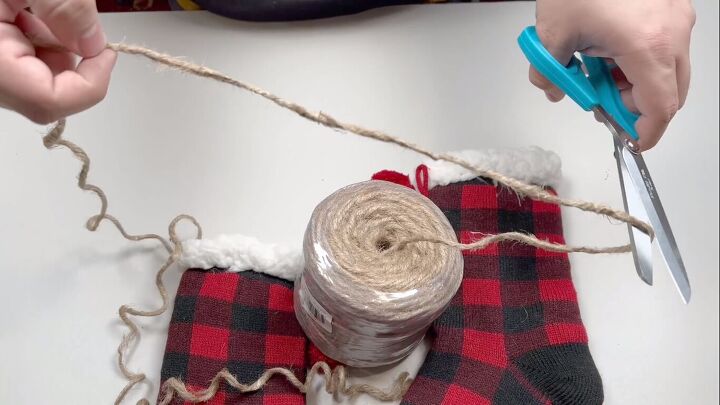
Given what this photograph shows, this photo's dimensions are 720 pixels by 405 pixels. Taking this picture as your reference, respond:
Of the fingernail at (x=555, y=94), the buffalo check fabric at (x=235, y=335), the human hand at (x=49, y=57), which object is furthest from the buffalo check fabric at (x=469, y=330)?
the human hand at (x=49, y=57)

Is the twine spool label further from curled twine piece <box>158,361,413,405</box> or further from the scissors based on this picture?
the scissors

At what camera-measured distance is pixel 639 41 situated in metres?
0.53

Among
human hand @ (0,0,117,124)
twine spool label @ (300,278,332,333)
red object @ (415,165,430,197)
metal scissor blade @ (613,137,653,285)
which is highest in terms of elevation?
human hand @ (0,0,117,124)

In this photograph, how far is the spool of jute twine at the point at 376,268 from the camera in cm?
56

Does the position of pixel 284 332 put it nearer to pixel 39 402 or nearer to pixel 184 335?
pixel 184 335

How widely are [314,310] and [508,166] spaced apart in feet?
0.91

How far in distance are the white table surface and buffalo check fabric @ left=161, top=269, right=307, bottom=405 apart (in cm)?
5

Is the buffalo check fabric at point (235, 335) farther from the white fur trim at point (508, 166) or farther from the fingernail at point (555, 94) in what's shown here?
the fingernail at point (555, 94)

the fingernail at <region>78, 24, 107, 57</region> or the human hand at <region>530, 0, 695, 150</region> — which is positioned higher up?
the fingernail at <region>78, 24, 107, 57</region>

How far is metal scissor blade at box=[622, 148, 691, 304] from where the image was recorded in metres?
0.54

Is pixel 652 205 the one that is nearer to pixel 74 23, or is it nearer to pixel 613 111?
pixel 613 111

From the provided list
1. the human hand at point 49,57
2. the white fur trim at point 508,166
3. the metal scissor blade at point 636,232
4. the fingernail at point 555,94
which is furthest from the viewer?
the white fur trim at point 508,166

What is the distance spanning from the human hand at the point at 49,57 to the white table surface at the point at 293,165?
1.00 feet

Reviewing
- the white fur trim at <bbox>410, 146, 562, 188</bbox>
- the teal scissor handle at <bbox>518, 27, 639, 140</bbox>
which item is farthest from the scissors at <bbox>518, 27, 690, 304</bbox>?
A: the white fur trim at <bbox>410, 146, 562, 188</bbox>
